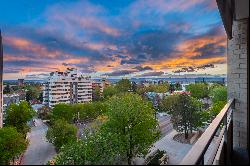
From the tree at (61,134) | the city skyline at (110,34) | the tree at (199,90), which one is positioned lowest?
the tree at (61,134)

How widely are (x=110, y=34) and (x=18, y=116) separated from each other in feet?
21.8

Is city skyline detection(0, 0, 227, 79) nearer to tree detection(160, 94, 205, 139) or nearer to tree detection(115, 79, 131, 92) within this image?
tree detection(115, 79, 131, 92)

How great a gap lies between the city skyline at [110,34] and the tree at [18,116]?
2271mm

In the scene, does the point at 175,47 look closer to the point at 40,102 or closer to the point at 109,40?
the point at 109,40

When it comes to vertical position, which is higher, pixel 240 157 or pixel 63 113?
pixel 240 157

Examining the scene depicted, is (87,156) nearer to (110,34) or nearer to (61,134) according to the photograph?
(61,134)

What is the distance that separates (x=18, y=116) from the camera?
→ 14.0m

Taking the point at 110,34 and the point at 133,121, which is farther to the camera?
the point at 110,34

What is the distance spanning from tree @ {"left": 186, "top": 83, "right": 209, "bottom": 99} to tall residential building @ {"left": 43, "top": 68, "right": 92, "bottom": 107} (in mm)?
11208

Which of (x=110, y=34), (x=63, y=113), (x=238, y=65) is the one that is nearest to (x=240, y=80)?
(x=238, y=65)

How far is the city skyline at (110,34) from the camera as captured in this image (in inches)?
320

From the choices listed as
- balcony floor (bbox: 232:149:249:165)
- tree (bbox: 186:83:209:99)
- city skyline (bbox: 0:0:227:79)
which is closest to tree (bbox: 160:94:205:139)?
city skyline (bbox: 0:0:227:79)

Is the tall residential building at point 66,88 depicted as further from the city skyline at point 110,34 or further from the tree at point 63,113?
the city skyline at point 110,34

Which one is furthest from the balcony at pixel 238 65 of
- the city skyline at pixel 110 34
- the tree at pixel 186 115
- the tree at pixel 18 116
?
the tree at pixel 18 116
